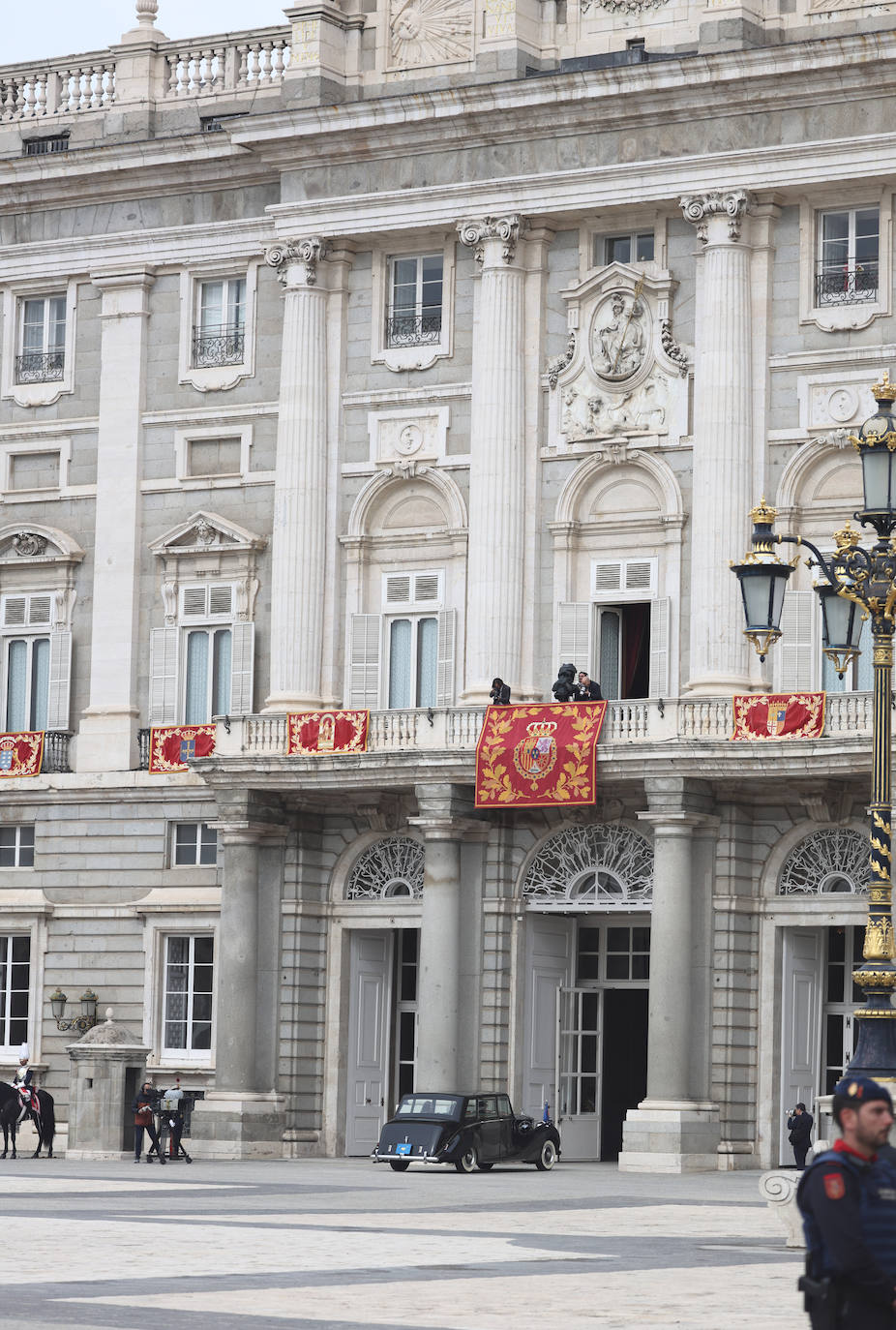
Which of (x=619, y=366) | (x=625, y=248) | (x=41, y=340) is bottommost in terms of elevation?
(x=619, y=366)

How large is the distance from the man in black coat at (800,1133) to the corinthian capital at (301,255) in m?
17.1

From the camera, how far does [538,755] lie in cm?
4300

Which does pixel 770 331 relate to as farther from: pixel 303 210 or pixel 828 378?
pixel 303 210

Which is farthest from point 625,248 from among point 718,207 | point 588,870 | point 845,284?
point 588,870

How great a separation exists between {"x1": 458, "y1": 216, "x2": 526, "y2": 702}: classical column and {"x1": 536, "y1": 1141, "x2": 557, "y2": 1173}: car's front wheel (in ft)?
25.4

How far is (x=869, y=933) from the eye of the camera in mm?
24641

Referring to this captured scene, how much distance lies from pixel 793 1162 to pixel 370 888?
29.9ft

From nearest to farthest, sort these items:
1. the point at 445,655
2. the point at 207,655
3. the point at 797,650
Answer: the point at 797,650 → the point at 445,655 → the point at 207,655

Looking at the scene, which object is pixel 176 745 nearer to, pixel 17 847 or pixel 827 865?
pixel 17 847

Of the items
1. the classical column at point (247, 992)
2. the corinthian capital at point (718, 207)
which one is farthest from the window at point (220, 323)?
the corinthian capital at point (718, 207)

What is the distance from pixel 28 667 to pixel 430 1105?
14.7 meters

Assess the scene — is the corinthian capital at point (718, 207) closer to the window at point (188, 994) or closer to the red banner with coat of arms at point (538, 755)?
the red banner with coat of arms at point (538, 755)

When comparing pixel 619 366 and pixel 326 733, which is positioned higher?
pixel 619 366

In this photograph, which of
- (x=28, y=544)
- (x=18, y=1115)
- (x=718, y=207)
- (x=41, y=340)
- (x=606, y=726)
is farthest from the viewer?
(x=41, y=340)
